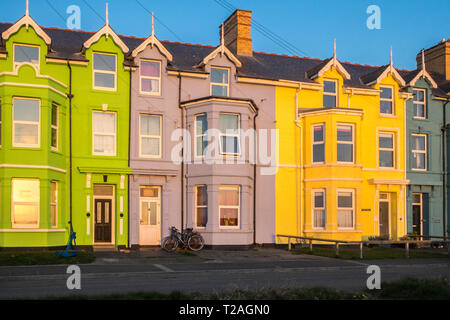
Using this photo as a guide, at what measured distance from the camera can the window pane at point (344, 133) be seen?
2767cm

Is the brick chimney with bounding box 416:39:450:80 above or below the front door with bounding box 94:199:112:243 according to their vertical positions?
above

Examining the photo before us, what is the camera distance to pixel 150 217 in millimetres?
25875

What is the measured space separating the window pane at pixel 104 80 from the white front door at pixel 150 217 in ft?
16.8

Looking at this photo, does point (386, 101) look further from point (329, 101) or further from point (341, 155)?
point (341, 155)

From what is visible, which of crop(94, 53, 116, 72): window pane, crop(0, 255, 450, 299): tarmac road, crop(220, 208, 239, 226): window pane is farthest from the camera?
crop(220, 208, 239, 226): window pane

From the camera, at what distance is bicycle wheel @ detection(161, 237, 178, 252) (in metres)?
23.8

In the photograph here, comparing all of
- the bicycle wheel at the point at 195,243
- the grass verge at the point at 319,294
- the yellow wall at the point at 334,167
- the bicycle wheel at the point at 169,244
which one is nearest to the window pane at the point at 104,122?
the bicycle wheel at the point at 169,244

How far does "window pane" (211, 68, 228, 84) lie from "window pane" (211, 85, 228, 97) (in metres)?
0.31

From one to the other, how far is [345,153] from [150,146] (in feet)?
32.4

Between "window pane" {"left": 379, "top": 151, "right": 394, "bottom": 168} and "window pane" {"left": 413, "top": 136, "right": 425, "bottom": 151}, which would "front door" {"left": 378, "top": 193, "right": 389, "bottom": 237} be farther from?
"window pane" {"left": 413, "top": 136, "right": 425, "bottom": 151}

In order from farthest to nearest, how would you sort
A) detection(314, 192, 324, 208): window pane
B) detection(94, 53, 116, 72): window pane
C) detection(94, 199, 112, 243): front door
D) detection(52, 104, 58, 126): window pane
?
detection(314, 192, 324, 208): window pane, detection(94, 53, 116, 72): window pane, detection(94, 199, 112, 243): front door, detection(52, 104, 58, 126): window pane

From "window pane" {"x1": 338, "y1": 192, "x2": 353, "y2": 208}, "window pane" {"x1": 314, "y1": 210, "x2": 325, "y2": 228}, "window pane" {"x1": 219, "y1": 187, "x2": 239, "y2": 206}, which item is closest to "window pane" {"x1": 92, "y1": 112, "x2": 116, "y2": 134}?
"window pane" {"x1": 219, "y1": 187, "x2": 239, "y2": 206}

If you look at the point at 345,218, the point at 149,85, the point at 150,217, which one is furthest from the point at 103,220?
the point at 345,218
